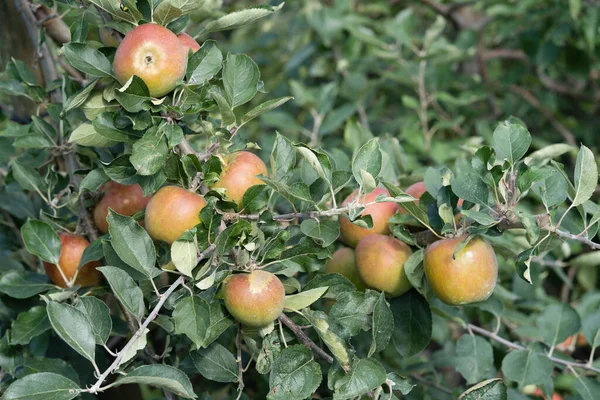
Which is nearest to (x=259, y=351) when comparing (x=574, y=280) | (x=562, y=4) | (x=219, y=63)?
(x=219, y=63)

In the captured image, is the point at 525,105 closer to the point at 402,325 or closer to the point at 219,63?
the point at 402,325

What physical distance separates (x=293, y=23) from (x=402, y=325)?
5.46 feet

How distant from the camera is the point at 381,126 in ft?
7.25

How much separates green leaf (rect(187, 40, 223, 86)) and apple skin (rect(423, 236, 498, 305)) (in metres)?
0.40

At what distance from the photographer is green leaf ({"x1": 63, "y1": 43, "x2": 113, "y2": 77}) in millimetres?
858

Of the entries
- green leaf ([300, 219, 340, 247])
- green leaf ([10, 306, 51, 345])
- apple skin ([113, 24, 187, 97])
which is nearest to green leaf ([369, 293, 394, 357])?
green leaf ([300, 219, 340, 247])

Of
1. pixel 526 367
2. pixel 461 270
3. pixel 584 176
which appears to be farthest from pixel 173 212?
pixel 526 367

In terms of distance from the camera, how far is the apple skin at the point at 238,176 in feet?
2.99

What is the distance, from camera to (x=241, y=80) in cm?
95

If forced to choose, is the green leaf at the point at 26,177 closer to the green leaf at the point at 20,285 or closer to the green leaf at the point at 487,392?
the green leaf at the point at 20,285

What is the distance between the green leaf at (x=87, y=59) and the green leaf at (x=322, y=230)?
338 mm

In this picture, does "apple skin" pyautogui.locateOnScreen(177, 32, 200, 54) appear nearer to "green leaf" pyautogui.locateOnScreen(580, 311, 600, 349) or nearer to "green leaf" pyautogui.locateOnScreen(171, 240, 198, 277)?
"green leaf" pyautogui.locateOnScreen(171, 240, 198, 277)

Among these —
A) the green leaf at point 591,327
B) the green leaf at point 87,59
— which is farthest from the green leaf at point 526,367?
the green leaf at point 87,59

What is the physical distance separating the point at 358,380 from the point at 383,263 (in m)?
0.21
